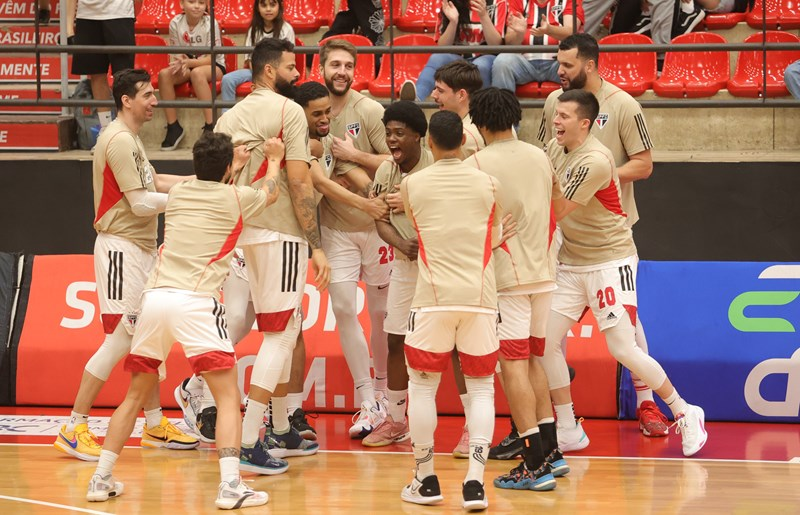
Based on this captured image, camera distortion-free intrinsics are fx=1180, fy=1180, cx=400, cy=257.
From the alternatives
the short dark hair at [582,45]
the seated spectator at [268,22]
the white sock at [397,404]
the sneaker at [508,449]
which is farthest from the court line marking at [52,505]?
the seated spectator at [268,22]

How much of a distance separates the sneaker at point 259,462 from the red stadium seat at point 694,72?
5.44m

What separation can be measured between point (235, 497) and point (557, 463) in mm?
1758

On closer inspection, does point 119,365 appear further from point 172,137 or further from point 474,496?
point 474,496

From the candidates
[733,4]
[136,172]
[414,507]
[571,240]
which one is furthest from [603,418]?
[733,4]

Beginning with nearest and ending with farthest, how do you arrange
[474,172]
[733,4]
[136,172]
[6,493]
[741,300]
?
[474,172], [6,493], [136,172], [741,300], [733,4]

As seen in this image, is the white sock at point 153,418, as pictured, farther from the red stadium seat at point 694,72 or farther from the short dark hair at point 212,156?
the red stadium seat at point 694,72

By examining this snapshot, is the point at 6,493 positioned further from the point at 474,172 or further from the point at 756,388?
the point at 756,388

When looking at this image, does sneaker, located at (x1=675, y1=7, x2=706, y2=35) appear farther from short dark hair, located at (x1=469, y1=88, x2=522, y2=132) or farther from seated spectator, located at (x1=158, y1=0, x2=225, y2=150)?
short dark hair, located at (x1=469, y1=88, x2=522, y2=132)

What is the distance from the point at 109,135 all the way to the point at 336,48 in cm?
143

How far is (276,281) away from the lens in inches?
257

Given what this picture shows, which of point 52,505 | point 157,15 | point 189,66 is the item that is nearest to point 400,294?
point 52,505

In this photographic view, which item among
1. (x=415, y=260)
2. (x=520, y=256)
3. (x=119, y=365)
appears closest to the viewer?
(x=520, y=256)

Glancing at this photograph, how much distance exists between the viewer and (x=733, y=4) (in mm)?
10953

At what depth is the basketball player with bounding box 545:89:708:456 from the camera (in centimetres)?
666
